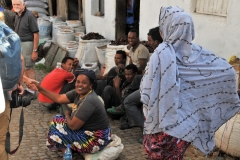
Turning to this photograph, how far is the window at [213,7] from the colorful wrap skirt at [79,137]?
2448mm

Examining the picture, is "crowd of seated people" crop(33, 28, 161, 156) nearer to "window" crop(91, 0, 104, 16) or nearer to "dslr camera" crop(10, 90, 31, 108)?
"dslr camera" crop(10, 90, 31, 108)

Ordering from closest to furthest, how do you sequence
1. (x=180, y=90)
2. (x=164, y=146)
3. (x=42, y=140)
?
(x=180, y=90)
(x=164, y=146)
(x=42, y=140)

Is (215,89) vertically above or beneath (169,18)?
beneath

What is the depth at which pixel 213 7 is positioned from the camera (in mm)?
5059

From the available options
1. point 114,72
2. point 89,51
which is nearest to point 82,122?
point 114,72

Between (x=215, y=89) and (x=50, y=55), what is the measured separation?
6861 millimetres

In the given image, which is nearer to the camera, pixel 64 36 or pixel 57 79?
pixel 57 79

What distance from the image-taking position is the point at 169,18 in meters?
2.77

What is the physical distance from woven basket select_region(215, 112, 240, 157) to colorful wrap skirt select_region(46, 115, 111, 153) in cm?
146

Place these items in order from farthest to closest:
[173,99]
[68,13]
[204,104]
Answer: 1. [68,13]
2. [204,104]
3. [173,99]

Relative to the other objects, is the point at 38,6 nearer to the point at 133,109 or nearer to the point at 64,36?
the point at 64,36

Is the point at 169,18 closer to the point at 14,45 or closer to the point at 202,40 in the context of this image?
the point at 14,45

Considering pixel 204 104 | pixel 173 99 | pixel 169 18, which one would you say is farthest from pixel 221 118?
pixel 169 18

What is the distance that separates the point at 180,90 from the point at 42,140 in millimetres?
2747
